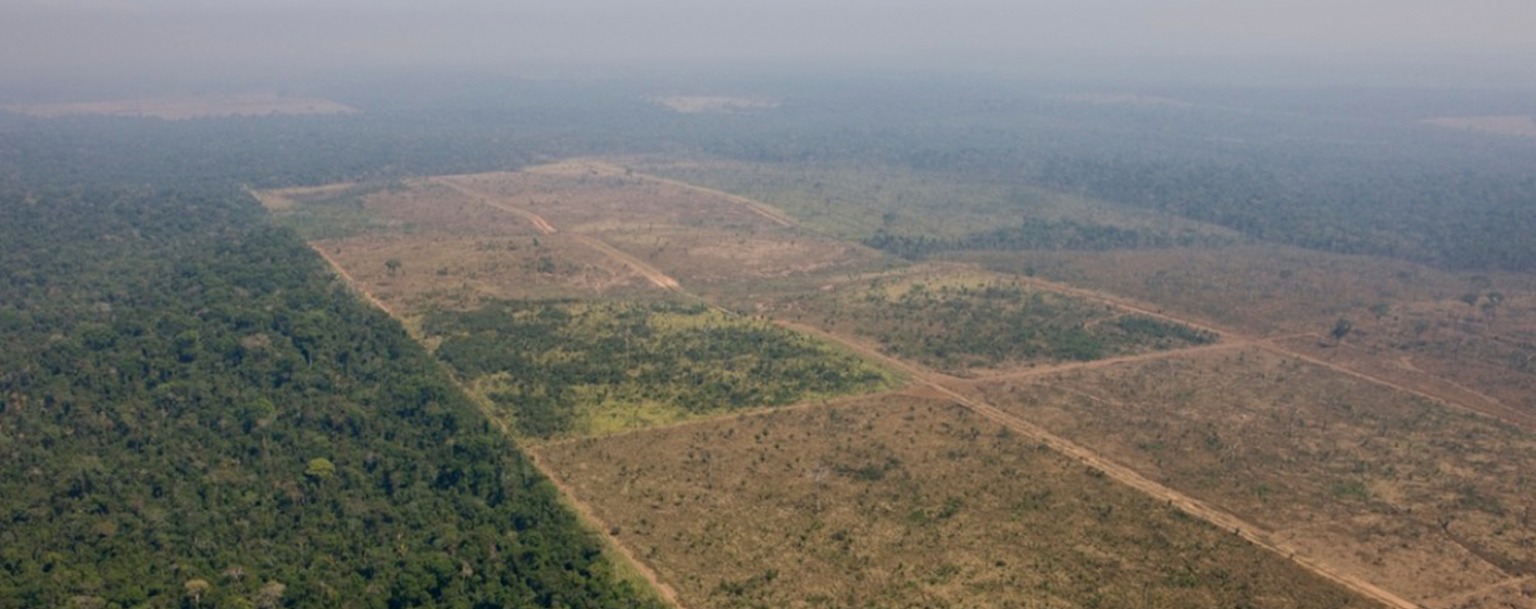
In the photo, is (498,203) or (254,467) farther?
(498,203)

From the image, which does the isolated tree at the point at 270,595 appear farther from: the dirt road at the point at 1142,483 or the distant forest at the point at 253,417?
the dirt road at the point at 1142,483

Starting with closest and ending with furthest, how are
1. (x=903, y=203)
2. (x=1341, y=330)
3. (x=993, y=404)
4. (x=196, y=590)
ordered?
A: (x=196, y=590), (x=993, y=404), (x=1341, y=330), (x=903, y=203)

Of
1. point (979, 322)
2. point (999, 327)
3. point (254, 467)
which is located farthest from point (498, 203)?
point (254, 467)

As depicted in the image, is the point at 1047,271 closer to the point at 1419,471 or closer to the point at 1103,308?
the point at 1103,308

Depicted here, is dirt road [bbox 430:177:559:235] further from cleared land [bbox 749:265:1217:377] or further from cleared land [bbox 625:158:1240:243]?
cleared land [bbox 749:265:1217:377]

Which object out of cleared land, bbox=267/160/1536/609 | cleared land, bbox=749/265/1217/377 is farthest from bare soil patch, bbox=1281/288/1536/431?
cleared land, bbox=749/265/1217/377

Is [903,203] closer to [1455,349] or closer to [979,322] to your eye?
[979,322]
